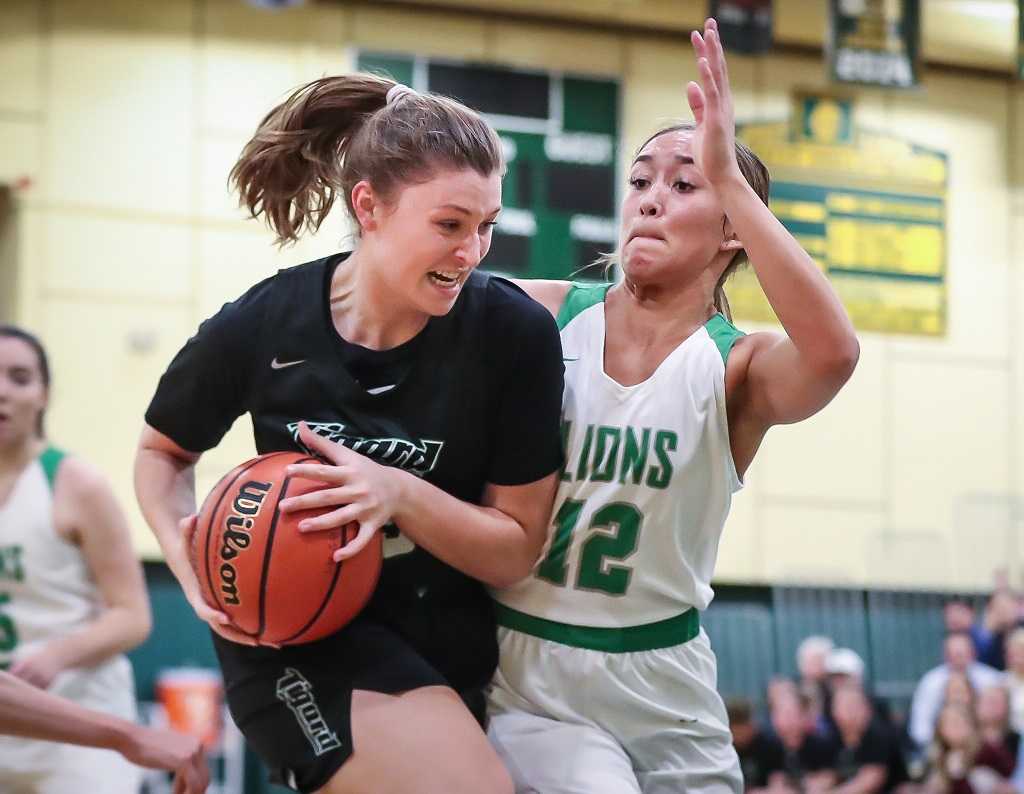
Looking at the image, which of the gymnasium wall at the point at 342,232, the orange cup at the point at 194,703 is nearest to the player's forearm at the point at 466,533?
the orange cup at the point at 194,703

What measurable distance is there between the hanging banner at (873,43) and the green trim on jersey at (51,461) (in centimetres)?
639

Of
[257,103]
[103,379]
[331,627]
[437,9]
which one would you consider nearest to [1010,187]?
[437,9]

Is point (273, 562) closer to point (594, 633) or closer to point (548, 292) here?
point (594, 633)

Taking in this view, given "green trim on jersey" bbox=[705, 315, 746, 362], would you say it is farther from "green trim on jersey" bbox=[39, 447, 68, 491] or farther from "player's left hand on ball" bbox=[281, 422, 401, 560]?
"green trim on jersey" bbox=[39, 447, 68, 491]

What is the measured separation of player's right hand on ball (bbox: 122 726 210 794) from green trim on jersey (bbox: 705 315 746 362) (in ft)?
4.78

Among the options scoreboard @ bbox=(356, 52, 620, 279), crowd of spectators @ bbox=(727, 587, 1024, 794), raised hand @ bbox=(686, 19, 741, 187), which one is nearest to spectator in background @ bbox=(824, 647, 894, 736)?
crowd of spectators @ bbox=(727, 587, 1024, 794)

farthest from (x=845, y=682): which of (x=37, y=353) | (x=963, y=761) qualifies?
(x=37, y=353)

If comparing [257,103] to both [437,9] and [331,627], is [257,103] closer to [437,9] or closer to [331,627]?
[437,9]

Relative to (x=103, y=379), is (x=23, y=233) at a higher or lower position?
higher

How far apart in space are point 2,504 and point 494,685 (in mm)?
2263

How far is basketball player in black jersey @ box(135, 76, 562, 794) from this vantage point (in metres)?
2.92

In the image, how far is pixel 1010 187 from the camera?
12.9 meters

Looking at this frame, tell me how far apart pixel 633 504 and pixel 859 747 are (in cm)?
647

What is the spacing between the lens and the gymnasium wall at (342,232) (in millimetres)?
10758
